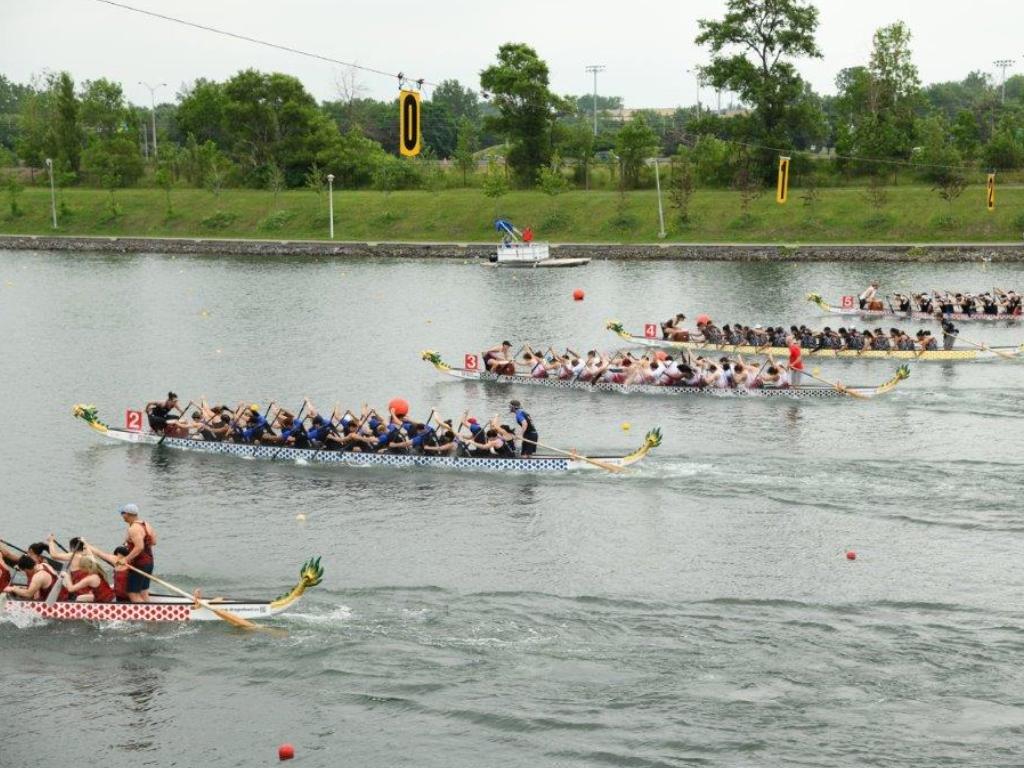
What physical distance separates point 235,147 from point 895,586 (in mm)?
95331

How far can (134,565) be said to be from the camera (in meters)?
19.6

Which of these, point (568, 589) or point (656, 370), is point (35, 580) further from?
point (656, 370)

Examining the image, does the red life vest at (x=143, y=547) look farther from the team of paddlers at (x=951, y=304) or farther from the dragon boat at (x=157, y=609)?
the team of paddlers at (x=951, y=304)

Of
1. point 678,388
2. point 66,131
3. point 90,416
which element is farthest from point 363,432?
point 66,131

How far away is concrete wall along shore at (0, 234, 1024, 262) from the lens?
2859 inches

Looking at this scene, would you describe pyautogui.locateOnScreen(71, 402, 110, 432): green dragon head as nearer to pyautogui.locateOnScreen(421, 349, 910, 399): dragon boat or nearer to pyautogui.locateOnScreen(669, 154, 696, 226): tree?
pyautogui.locateOnScreen(421, 349, 910, 399): dragon boat

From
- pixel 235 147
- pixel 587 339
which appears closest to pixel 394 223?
pixel 235 147

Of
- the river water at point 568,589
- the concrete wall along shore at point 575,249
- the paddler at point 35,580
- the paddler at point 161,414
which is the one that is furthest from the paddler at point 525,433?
the concrete wall along shore at point 575,249

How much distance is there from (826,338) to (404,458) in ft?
63.3

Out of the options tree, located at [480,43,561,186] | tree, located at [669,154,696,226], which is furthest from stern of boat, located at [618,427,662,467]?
tree, located at [480,43,561,186]

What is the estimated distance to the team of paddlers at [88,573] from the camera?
19547mm

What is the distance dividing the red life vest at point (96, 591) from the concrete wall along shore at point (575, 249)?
6016 cm

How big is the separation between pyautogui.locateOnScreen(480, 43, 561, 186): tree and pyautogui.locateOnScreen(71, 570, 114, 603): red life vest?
78535 mm

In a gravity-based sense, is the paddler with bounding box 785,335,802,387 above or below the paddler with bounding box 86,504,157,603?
above
